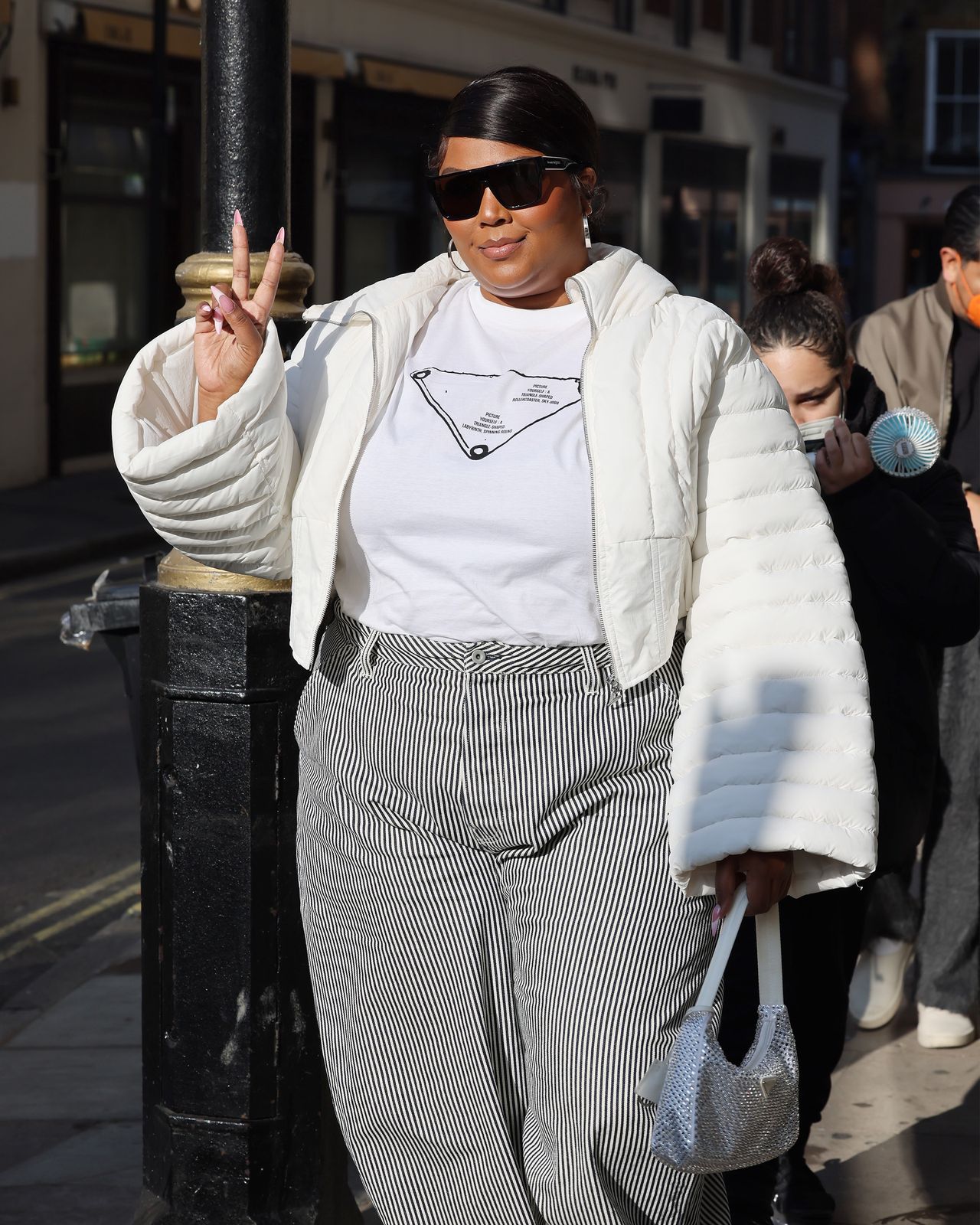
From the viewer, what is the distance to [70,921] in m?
5.47

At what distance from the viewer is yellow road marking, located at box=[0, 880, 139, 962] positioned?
5250 millimetres

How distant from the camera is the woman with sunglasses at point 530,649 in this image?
2.37 m

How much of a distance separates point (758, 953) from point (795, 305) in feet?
4.31

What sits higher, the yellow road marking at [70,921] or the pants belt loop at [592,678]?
the pants belt loop at [592,678]

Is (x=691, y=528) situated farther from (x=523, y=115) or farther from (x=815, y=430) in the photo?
(x=815, y=430)

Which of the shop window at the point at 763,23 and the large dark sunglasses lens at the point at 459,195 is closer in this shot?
the large dark sunglasses lens at the point at 459,195

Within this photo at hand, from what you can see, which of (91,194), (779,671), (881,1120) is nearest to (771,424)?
(779,671)

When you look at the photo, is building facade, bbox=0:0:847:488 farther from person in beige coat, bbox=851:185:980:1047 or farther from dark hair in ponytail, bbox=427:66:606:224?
dark hair in ponytail, bbox=427:66:606:224

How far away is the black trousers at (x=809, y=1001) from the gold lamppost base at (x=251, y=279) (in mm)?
1318

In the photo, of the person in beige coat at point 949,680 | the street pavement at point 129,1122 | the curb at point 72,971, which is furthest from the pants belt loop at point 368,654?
the curb at point 72,971

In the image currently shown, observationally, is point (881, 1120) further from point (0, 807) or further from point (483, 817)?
point (0, 807)

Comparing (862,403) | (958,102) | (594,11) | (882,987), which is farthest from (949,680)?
(958,102)

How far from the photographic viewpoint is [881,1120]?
392 centimetres

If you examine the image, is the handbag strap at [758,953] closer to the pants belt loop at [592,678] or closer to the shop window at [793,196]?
the pants belt loop at [592,678]
